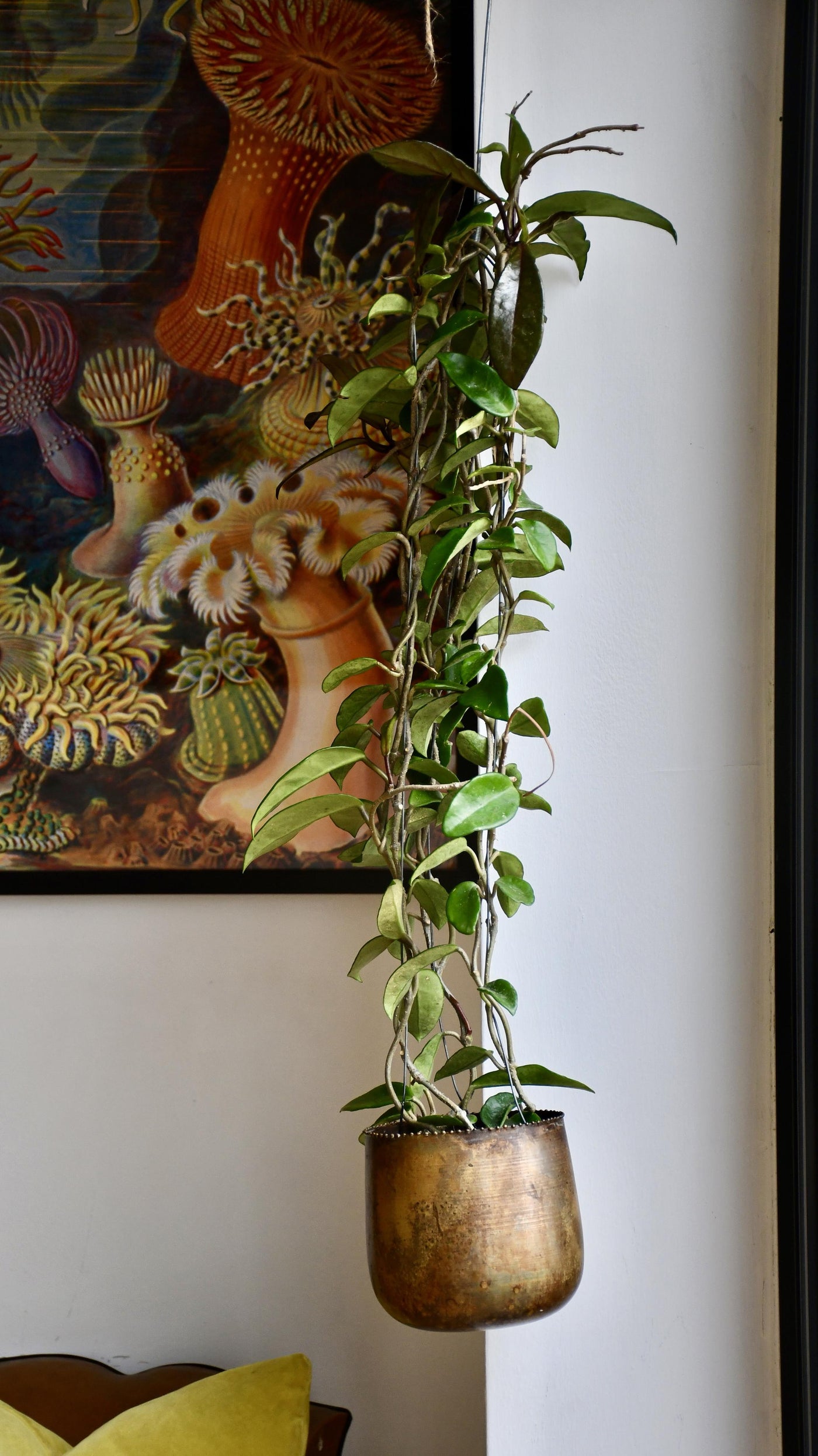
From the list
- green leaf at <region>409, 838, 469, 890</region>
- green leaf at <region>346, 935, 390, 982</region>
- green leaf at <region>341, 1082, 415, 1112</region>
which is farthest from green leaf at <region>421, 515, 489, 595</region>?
green leaf at <region>341, 1082, 415, 1112</region>

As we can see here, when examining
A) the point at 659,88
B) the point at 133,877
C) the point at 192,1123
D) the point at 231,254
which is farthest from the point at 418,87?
the point at 192,1123

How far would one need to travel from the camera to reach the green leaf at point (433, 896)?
868 mm

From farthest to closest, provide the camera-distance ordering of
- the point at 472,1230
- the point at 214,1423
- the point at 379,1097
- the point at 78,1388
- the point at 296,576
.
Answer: the point at 296,576 < the point at 78,1388 < the point at 214,1423 < the point at 379,1097 < the point at 472,1230

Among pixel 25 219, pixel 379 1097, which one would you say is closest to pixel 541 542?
pixel 379 1097

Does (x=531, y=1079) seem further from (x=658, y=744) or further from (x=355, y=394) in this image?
(x=355, y=394)

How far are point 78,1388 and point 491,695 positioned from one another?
1.18m

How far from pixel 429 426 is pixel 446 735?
38 cm

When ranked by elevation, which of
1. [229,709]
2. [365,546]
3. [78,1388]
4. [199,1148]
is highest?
[365,546]

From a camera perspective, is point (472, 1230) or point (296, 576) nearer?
point (472, 1230)

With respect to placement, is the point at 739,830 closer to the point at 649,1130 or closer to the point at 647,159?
the point at 649,1130

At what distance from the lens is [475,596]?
35.7 inches

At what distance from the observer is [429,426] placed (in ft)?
3.43

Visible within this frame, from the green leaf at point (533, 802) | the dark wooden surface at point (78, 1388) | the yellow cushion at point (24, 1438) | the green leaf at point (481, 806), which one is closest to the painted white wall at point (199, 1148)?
the dark wooden surface at point (78, 1388)

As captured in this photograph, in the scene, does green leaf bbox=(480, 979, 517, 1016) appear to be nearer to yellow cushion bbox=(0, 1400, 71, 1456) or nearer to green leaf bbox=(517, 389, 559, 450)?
green leaf bbox=(517, 389, 559, 450)
